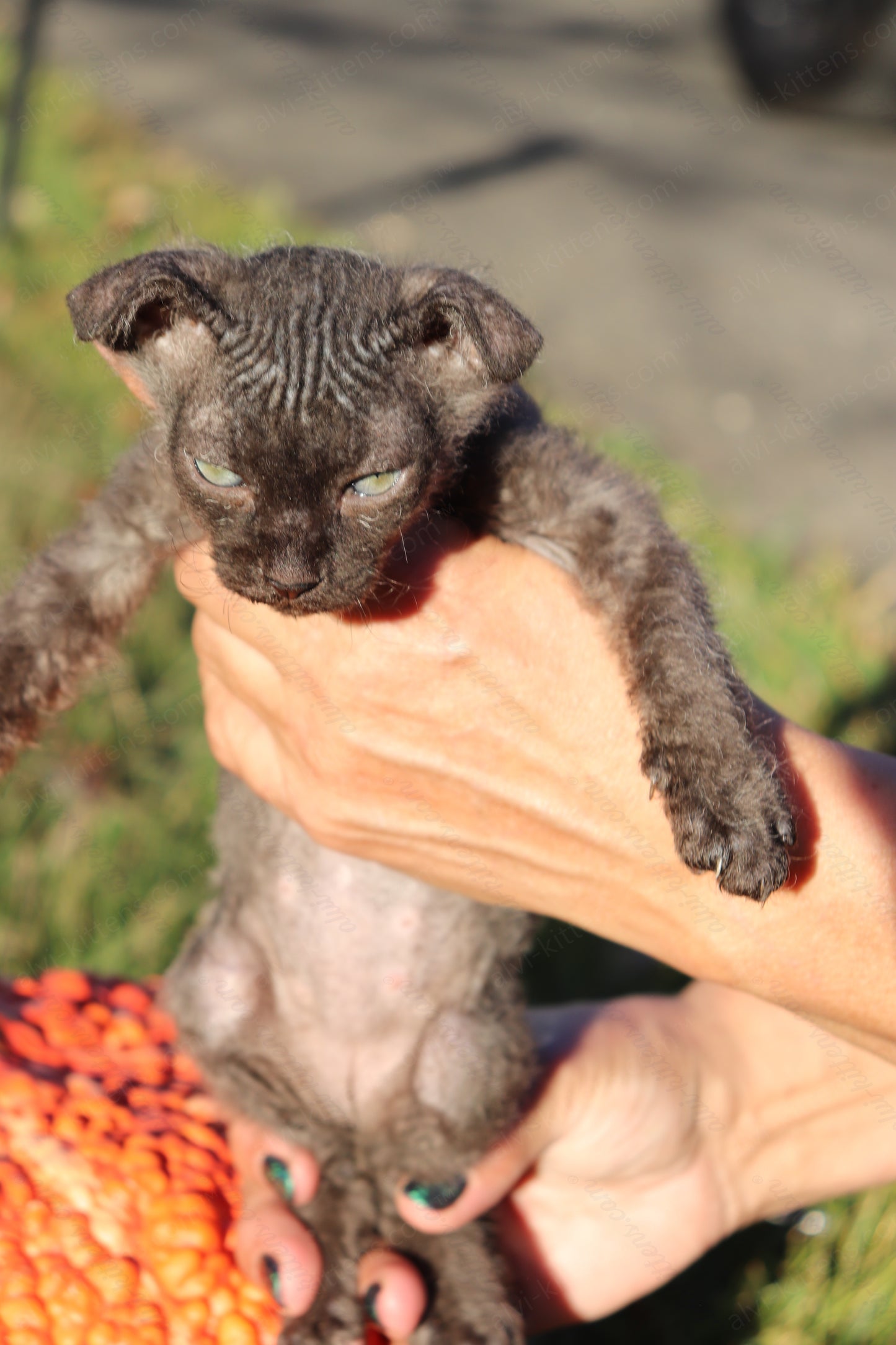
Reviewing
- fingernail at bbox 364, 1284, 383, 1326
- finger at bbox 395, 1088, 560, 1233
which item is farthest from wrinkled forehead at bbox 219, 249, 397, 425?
fingernail at bbox 364, 1284, 383, 1326

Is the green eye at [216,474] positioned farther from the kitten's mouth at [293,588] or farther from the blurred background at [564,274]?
the blurred background at [564,274]

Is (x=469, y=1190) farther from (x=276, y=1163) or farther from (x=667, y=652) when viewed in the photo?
(x=667, y=652)

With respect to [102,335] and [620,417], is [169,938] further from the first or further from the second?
[620,417]

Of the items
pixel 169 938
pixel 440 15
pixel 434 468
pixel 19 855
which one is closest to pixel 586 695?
pixel 434 468

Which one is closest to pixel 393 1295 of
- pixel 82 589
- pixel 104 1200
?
pixel 104 1200

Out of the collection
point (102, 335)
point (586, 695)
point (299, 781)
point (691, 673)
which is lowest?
point (299, 781)

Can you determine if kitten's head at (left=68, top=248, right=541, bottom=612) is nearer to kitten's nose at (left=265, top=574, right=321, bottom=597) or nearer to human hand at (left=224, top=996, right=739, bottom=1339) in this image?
kitten's nose at (left=265, top=574, right=321, bottom=597)
